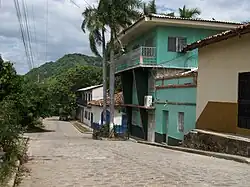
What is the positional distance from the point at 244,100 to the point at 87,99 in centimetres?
4917

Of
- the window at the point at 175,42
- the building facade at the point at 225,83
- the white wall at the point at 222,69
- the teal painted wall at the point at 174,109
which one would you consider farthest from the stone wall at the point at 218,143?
the window at the point at 175,42

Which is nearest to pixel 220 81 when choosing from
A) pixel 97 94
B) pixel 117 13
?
pixel 117 13

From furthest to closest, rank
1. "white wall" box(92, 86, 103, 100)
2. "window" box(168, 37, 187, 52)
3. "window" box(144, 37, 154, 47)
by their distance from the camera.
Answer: "white wall" box(92, 86, 103, 100) < "window" box(144, 37, 154, 47) < "window" box(168, 37, 187, 52)

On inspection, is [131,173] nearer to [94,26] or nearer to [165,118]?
[165,118]

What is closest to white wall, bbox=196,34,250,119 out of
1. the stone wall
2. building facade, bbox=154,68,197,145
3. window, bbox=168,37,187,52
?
the stone wall

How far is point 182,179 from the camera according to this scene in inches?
341

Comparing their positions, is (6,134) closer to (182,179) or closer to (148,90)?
(182,179)

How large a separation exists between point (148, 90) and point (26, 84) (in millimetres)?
19339

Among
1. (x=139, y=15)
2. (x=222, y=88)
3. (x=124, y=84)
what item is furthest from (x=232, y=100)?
(x=124, y=84)

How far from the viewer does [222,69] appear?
1680cm

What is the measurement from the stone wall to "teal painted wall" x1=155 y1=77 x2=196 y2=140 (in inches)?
135

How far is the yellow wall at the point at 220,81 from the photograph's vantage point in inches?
605

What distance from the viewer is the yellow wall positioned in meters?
15.4

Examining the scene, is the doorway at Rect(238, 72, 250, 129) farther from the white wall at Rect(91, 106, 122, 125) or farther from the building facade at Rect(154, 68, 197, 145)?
the white wall at Rect(91, 106, 122, 125)
